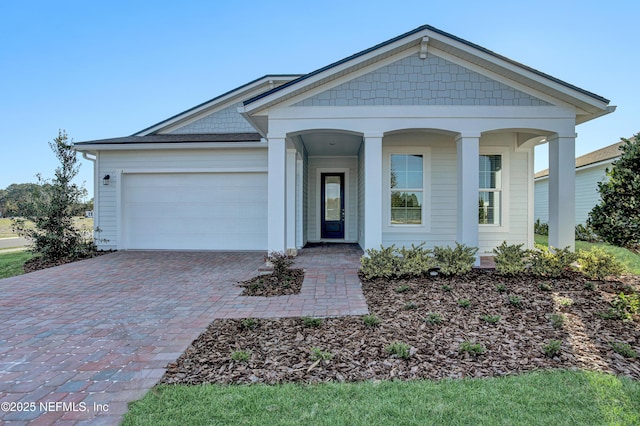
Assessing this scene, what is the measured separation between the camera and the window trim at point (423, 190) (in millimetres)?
7980

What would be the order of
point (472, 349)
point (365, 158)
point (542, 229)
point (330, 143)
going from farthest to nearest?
1. point (542, 229)
2. point (330, 143)
3. point (365, 158)
4. point (472, 349)

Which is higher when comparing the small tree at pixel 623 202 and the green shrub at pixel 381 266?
the small tree at pixel 623 202

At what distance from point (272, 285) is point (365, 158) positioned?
10.6ft

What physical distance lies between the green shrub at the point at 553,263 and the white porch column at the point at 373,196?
9.52 ft

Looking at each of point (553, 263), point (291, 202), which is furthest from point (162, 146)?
point (553, 263)

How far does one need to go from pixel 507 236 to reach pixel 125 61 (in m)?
15.4

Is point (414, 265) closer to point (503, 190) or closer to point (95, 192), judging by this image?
point (503, 190)

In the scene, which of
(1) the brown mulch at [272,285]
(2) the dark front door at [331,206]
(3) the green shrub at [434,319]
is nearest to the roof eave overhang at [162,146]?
(2) the dark front door at [331,206]

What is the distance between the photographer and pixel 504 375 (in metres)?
2.57

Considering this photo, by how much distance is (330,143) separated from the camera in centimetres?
905

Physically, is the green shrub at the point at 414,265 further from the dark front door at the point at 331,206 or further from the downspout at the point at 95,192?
the downspout at the point at 95,192

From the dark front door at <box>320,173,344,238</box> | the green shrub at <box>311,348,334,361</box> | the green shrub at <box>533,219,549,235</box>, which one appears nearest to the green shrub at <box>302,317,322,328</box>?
the green shrub at <box>311,348,334,361</box>

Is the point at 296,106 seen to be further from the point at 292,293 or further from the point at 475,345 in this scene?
the point at 475,345

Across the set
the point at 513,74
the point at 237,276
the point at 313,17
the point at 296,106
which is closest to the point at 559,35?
the point at 513,74
